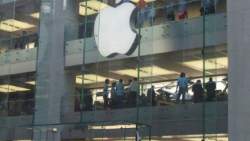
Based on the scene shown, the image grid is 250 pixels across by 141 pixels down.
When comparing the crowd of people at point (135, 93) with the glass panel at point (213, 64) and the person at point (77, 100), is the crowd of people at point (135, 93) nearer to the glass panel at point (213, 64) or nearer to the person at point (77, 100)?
the glass panel at point (213, 64)

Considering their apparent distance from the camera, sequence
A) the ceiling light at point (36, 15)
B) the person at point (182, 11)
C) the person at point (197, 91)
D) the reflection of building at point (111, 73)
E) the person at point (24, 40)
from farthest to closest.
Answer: the person at point (24, 40)
the ceiling light at point (36, 15)
the person at point (182, 11)
the person at point (197, 91)
the reflection of building at point (111, 73)

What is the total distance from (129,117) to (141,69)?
1.80 meters

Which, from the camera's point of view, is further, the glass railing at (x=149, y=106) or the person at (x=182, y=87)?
the person at (x=182, y=87)

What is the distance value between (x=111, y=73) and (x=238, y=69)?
5601 mm

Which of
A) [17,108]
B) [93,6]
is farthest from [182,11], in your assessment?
[17,108]

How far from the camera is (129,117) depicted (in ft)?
76.4

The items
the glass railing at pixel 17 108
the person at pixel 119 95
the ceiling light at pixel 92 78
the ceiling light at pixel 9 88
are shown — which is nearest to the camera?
the person at pixel 119 95

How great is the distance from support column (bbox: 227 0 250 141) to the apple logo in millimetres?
4009

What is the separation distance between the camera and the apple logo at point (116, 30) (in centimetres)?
2372

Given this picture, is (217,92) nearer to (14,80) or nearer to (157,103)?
(157,103)

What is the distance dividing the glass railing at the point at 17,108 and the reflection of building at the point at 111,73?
45 millimetres

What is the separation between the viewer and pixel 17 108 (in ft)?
92.4

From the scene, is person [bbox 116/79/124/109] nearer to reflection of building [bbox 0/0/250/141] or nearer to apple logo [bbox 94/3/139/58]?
reflection of building [bbox 0/0/250/141]

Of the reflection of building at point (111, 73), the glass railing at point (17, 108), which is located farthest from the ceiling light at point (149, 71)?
the glass railing at point (17, 108)
